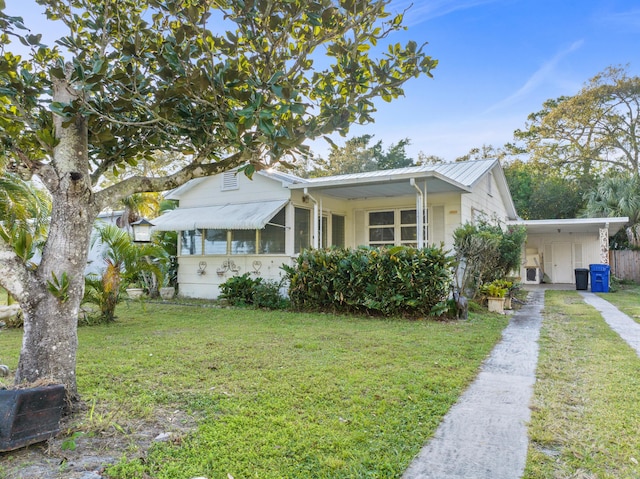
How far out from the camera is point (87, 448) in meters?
3.00

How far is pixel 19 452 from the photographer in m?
2.89

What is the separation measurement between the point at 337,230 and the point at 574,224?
35.7 ft

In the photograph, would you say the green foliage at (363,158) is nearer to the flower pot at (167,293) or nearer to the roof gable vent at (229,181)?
the roof gable vent at (229,181)

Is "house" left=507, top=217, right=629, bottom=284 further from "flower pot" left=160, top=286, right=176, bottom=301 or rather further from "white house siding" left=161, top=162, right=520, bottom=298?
"flower pot" left=160, top=286, right=176, bottom=301

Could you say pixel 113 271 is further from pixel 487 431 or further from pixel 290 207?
pixel 487 431

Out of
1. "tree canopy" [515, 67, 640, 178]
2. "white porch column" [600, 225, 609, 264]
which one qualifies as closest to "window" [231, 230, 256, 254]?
"white porch column" [600, 225, 609, 264]

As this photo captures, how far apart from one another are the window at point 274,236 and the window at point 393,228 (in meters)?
3.33

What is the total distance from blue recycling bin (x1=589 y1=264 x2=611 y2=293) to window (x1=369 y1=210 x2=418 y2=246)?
874 centimetres

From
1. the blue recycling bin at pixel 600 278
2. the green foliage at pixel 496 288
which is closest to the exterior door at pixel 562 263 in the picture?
the blue recycling bin at pixel 600 278

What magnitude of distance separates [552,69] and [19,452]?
22.1m

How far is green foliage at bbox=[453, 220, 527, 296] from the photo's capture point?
1068 cm

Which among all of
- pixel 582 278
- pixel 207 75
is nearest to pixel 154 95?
pixel 207 75

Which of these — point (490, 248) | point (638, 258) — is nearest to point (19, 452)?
point (490, 248)

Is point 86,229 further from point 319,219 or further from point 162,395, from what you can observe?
point 319,219
